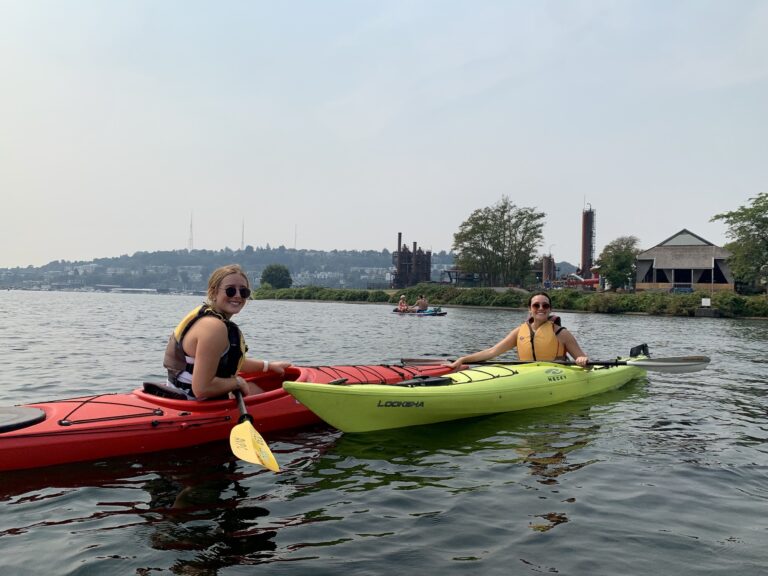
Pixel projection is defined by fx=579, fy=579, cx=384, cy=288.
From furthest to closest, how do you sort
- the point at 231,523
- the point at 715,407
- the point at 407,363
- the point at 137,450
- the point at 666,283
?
the point at 666,283 → the point at 407,363 → the point at 715,407 → the point at 137,450 → the point at 231,523

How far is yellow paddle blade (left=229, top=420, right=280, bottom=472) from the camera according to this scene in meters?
4.50

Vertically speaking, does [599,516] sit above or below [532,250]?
below

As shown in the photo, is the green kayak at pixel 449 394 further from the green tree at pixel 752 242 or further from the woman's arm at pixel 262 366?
the green tree at pixel 752 242

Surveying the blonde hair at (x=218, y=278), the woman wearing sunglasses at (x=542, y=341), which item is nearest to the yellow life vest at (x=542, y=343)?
the woman wearing sunglasses at (x=542, y=341)

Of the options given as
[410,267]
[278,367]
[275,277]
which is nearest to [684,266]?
[410,267]

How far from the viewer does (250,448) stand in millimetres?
4660

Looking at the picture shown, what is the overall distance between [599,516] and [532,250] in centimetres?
7109

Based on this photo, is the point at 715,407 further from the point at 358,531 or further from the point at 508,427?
the point at 358,531

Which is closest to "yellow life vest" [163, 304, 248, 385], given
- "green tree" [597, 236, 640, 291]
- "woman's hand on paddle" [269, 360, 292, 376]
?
"woman's hand on paddle" [269, 360, 292, 376]

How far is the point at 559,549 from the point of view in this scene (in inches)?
149

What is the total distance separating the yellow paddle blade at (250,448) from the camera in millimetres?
4496

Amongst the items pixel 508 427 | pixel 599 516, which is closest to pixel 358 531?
pixel 599 516

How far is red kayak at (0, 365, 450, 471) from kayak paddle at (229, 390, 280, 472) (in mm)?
635

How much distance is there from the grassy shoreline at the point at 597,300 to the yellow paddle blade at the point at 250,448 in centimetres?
4288
